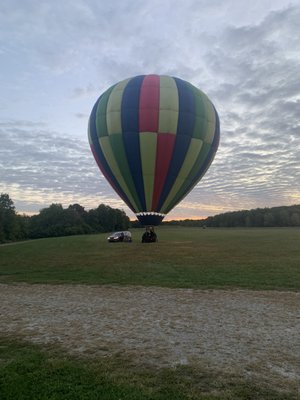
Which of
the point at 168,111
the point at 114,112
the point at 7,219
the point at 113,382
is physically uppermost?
the point at 114,112

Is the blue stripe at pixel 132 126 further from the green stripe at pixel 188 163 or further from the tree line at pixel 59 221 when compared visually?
the tree line at pixel 59 221

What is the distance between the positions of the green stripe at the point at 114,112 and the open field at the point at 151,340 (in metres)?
14.0

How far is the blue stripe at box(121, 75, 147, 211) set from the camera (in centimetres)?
2684

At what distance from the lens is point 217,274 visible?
18.2m

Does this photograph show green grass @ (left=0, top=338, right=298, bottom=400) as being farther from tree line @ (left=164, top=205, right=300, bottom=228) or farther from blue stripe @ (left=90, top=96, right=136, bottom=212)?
tree line @ (left=164, top=205, right=300, bottom=228)

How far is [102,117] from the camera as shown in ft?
92.0

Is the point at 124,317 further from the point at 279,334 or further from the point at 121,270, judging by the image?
the point at 121,270

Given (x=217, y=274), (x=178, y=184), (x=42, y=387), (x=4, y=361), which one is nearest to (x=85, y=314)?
(x=4, y=361)

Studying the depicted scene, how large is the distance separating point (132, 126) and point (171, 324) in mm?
19532

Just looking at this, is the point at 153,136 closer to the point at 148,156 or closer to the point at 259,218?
the point at 148,156

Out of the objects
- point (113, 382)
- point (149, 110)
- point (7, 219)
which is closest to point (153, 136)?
point (149, 110)

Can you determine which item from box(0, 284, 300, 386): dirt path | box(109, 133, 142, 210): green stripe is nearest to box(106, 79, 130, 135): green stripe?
box(109, 133, 142, 210): green stripe

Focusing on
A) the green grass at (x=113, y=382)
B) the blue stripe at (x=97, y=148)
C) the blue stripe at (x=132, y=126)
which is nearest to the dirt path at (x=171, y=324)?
the green grass at (x=113, y=382)

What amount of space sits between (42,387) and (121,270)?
1453 cm
